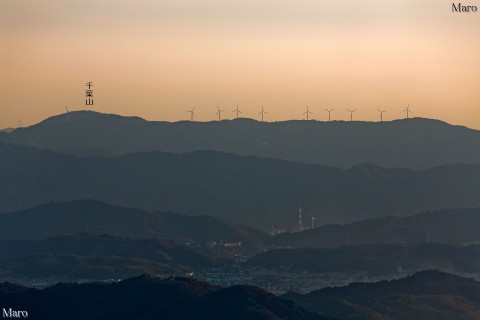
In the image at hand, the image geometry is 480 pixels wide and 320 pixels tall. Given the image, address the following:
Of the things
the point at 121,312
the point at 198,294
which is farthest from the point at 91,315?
the point at 198,294

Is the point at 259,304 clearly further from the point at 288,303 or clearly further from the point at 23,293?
the point at 23,293

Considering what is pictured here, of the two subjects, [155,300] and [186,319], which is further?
[155,300]

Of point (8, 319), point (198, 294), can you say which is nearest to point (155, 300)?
point (198, 294)

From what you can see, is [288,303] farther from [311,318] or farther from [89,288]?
[89,288]

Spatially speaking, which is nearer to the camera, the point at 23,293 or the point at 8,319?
the point at 8,319

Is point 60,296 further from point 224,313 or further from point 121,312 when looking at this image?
point 224,313
